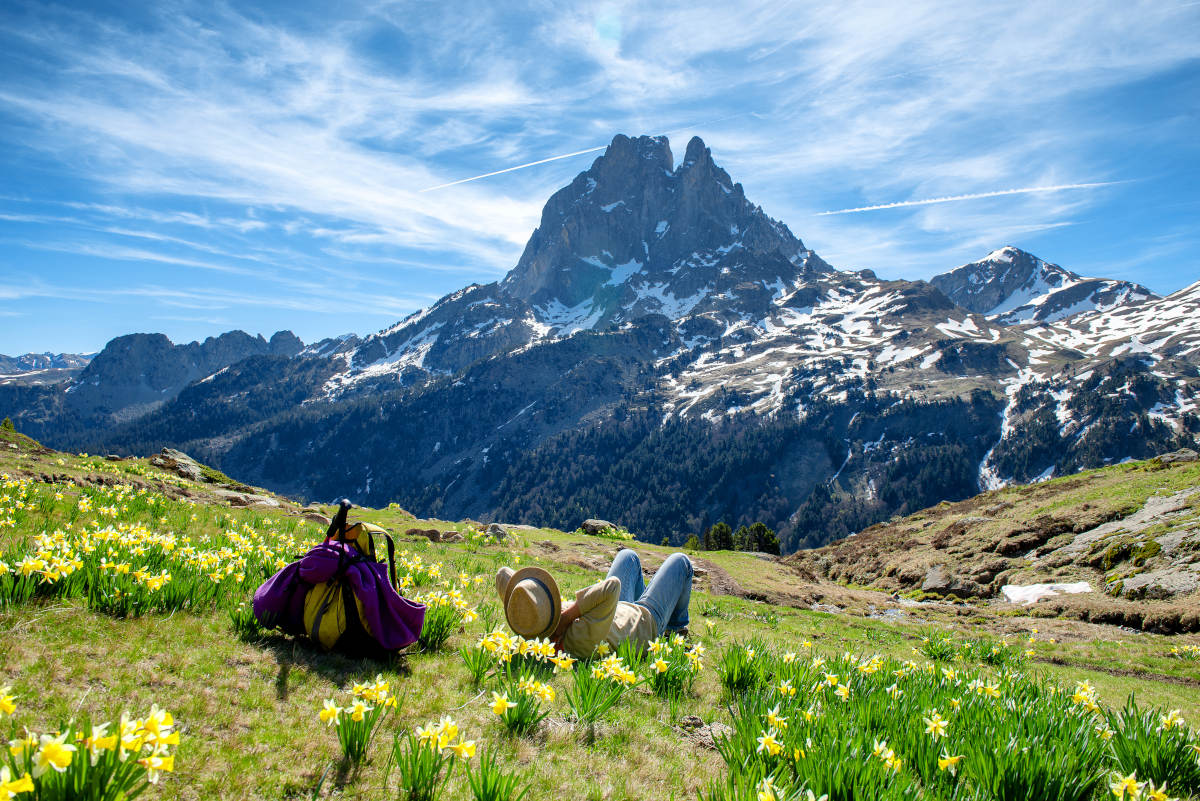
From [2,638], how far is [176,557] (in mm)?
2767

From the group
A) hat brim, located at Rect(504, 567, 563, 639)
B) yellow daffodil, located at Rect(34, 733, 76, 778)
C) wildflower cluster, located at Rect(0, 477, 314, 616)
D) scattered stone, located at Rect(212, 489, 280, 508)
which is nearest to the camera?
yellow daffodil, located at Rect(34, 733, 76, 778)

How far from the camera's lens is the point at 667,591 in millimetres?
9031

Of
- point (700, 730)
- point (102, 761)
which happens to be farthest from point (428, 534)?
point (102, 761)

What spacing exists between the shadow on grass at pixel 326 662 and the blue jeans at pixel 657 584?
3.56 m

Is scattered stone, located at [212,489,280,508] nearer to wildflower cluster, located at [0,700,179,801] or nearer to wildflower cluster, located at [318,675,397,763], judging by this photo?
wildflower cluster, located at [318,675,397,763]

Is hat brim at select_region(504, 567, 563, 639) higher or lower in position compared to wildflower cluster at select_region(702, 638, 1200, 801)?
higher

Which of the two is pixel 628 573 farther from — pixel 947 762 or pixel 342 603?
pixel 947 762

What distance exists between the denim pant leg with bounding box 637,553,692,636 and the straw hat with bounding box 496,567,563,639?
2448 millimetres

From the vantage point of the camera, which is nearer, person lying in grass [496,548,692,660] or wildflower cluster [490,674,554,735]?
wildflower cluster [490,674,554,735]

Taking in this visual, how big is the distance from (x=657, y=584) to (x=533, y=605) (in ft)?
10.6

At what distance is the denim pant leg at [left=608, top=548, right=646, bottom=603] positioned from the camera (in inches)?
351

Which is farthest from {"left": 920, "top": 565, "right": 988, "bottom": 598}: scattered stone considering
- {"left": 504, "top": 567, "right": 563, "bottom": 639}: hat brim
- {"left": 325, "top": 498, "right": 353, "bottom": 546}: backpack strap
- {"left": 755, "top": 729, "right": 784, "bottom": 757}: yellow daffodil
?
{"left": 325, "top": 498, "right": 353, "bottom": 546}: backpack strap

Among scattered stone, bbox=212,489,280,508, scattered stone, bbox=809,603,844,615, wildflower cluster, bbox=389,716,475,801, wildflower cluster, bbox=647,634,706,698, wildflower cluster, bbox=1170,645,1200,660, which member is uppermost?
wildflower cluster, bbox=389,716,475,801

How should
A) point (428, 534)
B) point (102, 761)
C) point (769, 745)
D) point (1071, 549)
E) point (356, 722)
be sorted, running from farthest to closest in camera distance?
point (1071, 549), point (428, 534), point (769, 745), point (356, 722), point (102, 761)
